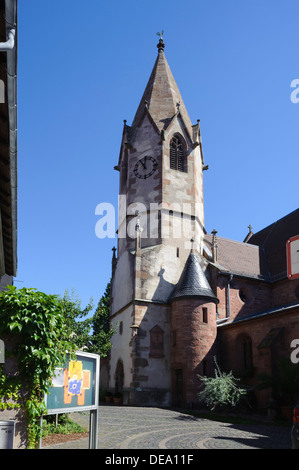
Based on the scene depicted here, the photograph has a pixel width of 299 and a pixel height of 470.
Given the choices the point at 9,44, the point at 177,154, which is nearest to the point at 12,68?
the point at 9,44

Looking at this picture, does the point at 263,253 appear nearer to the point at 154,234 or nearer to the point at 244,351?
the point at 154,234

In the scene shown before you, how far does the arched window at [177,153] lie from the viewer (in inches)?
1209

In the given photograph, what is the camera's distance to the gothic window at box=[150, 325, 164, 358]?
25609 mm

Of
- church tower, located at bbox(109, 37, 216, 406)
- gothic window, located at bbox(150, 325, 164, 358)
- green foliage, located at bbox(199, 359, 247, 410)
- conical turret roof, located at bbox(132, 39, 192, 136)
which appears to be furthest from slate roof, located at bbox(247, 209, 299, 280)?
green foliage, located at bbox(199, 359, 247, 410)

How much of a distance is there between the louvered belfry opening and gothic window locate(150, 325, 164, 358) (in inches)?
443

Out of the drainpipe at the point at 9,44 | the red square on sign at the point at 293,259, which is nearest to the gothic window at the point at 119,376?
the drainpipe at the point at 9,44

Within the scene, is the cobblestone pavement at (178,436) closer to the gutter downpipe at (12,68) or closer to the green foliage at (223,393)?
the green foliage at (223,393)

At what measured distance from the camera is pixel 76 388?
20.7ft

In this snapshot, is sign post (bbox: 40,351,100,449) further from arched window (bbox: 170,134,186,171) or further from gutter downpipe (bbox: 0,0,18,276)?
arched window (bbox: 170,134,186,171)

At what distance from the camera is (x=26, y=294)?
583 cm

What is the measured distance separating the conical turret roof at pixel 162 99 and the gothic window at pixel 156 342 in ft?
45.9

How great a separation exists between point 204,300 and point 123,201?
10.1m

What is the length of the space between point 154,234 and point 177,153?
21.0ft
